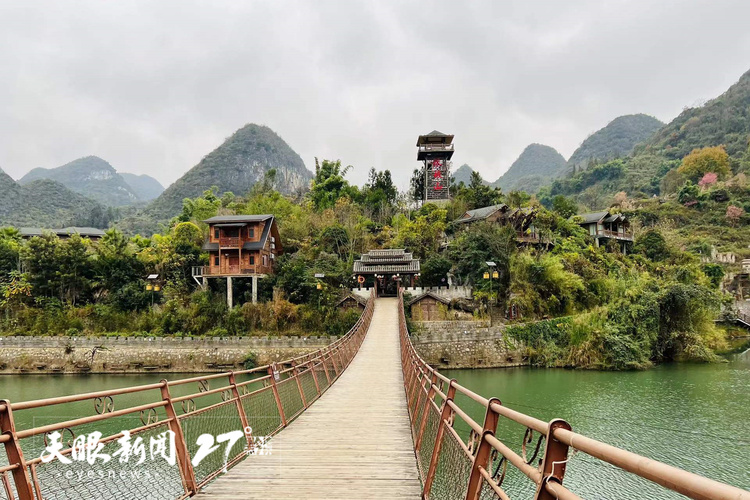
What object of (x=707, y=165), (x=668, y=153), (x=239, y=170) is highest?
(x=239, y=170)

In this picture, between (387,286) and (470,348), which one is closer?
(470,348)

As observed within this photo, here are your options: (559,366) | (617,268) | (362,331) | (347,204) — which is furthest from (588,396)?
(347,204)

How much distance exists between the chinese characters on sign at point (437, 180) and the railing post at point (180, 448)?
3747cm

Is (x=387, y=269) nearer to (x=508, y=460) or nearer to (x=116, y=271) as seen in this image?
(x=116, y=271)

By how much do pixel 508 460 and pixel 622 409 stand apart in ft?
41.8

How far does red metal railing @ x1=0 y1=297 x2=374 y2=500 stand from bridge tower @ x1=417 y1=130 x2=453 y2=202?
3249 cm

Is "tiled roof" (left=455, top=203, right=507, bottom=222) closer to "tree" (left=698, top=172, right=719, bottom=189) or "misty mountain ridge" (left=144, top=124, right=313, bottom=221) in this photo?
"tree" (left=698, top=172, right=719, bottom=189)

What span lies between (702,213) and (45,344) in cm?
4910

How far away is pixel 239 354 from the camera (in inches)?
757

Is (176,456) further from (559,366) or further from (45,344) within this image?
(45,344)

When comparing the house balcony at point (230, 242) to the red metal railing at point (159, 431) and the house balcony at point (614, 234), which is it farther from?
the house balcony at point (614, 234)

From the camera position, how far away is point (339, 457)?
435 centimetres

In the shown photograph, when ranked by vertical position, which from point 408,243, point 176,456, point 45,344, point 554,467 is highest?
point 408,243

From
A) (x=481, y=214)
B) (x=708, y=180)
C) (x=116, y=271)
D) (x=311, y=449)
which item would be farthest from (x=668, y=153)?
(x=311, y=449)
